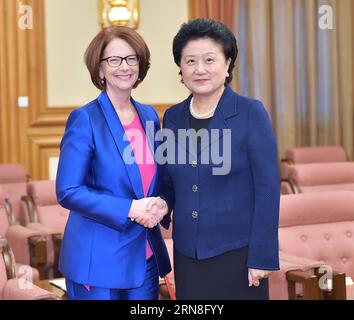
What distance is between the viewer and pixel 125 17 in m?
7.52

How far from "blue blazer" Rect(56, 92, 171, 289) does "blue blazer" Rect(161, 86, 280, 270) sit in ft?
0.54

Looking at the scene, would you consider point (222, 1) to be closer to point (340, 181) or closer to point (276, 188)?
point (340, 181)

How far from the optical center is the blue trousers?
2.16 meters

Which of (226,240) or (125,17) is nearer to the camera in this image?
(226,240)

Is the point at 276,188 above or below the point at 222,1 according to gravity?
below

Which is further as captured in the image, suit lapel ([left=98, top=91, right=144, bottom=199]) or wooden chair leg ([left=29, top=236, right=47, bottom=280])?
wooden chair leg ([left=29, top=236, right=47, bottom=280])

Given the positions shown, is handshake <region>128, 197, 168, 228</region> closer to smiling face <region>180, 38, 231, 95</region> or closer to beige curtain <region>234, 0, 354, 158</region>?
smiling face <region>180, 38, 231, 95</region>

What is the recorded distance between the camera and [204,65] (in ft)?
7.10

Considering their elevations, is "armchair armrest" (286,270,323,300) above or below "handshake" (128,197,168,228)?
below

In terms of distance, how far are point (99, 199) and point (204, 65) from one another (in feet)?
1.75

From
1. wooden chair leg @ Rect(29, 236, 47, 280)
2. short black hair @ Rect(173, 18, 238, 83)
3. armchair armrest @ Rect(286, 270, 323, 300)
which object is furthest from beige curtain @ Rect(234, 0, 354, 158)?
short black hair @ Rect(173, 18, 238, 83)

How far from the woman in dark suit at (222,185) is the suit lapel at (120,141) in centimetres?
14
